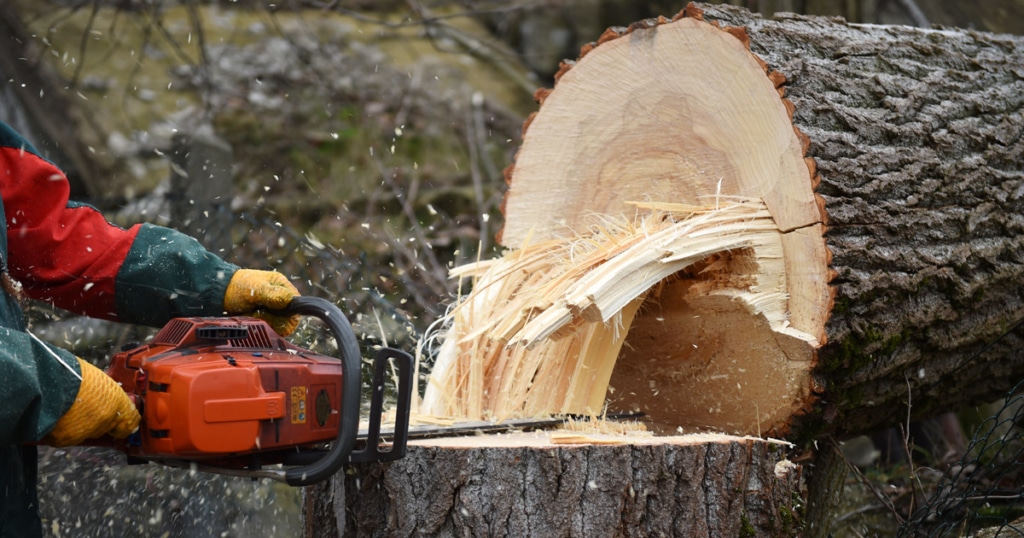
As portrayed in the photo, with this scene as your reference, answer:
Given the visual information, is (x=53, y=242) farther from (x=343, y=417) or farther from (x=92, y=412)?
(x=343, y=417)

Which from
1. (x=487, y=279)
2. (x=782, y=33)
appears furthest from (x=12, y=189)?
(x=782, y=33)

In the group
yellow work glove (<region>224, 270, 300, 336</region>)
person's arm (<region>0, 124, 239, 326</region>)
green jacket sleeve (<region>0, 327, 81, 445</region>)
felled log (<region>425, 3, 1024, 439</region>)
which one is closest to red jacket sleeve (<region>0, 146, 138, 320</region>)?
person's arm (<region>0, 124, 239, 326</region>)

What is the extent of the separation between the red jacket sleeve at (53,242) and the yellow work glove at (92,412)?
1.91ft

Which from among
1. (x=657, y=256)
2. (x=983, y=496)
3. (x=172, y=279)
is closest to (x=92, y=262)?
(x=172, y=279)

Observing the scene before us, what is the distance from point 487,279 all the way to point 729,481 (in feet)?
3.13

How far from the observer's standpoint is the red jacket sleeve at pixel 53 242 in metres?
2.10

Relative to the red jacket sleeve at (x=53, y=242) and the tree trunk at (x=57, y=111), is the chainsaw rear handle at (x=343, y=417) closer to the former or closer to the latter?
the red jacket sleeve at (x=53, y=242)

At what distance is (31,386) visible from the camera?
1.52m

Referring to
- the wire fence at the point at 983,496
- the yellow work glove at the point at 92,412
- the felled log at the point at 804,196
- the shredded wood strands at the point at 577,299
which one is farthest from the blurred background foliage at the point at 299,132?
the yellow work glove at the point at 92,412

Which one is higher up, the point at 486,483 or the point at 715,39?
the point at 715,39

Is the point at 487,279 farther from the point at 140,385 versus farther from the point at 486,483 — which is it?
the point at 140,385

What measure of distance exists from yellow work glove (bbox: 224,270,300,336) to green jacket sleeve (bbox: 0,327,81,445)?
52cm

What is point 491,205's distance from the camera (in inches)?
257

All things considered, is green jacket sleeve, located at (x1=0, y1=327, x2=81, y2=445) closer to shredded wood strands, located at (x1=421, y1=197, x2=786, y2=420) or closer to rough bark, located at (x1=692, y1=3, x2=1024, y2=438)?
shredded wood strands, located at (x1=421, y1=197, x2=786, y2=420)
